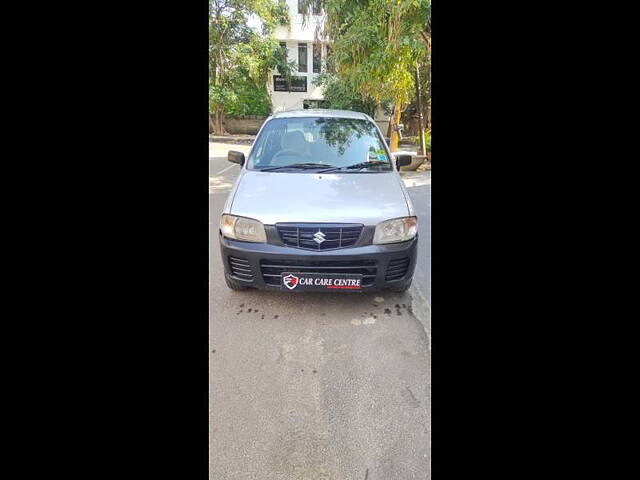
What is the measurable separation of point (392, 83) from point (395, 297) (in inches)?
252

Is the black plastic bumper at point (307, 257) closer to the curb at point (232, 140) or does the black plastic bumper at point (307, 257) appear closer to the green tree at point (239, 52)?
the green tree at point (239, 52)

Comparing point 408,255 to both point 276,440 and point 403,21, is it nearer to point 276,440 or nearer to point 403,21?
point 276,440

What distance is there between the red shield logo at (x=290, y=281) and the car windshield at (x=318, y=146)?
1184 millimetres

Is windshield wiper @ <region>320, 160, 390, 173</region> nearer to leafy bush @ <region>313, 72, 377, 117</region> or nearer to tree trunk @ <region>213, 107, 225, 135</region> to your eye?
leafy bush @ <region>313, 72, 377, 117</region>

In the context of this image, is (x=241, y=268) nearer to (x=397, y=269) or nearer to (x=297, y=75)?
(x=397, y=269)

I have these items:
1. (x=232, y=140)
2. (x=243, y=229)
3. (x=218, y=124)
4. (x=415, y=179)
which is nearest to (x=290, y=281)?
(x=243, y=229)

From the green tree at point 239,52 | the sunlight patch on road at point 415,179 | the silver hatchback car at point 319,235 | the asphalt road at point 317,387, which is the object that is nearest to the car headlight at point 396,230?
the silver hatchback car at point 319,235

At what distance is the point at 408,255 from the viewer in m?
3.08

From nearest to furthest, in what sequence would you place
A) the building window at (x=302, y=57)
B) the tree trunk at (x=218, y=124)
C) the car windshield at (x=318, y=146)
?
the car windshield at (x=318, y=146)
the tree trunk at (x=218, y=124)
the building window at (x=302, y=57)

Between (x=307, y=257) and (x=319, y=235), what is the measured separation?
19cm

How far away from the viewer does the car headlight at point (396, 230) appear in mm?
2965

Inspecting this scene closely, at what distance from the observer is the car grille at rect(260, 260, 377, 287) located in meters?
2.92

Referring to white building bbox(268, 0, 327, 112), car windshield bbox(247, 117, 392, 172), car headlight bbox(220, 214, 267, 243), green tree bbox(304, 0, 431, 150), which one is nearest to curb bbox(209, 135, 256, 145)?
white building bbox(268, 0, 327, 112)
